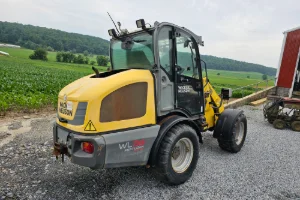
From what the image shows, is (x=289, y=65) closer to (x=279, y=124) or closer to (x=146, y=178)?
(x=279, y=124)

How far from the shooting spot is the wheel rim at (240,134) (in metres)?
5.24

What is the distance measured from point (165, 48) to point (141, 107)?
104cm

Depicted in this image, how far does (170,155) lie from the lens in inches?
135

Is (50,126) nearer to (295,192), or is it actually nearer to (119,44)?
→ (119,44)

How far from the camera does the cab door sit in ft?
12.5

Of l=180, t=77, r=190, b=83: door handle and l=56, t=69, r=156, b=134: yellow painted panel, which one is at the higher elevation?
l=180, t=77, r=190, b=83: door handle

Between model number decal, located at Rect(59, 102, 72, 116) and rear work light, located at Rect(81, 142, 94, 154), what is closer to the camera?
rear work light, located at Rect(81, 142, 94, 154)

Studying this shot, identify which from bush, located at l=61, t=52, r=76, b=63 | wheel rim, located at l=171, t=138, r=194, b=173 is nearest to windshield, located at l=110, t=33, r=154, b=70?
wheel rim, located at l=171, t=138, r=194, b=173

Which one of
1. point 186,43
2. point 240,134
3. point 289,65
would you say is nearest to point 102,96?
point 186,43

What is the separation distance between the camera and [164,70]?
3545 mm

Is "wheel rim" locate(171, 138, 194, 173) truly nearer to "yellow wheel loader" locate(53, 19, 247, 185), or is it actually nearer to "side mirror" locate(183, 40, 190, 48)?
"yellow wheel loader" locate(53, 19, 247, 185)

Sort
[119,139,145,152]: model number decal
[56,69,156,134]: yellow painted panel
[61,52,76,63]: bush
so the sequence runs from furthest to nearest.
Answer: [61,52,76,63]: bush < [119,139,145,152]: model number decal < [56,69,156,134]: yellow painted panel

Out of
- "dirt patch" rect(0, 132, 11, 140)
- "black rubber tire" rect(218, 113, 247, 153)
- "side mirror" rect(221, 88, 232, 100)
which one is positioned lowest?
"dirt patch" rect(0, 132, 11, 140)

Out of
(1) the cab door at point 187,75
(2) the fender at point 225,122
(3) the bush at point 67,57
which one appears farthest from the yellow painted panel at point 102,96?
(3) the bush at point 67,57
